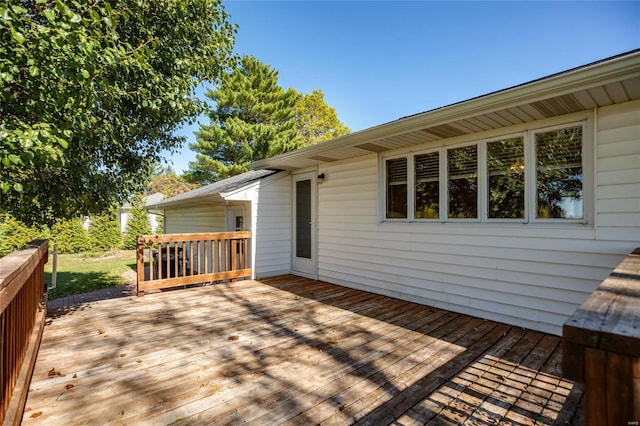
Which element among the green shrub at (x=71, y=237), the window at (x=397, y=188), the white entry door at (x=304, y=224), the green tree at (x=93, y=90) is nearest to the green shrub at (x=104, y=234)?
the green shrub at (x=71, y=237)

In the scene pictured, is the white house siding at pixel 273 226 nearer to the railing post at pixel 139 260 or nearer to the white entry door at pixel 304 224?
the white entry door at pixel 304 224

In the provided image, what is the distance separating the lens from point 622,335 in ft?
2.50

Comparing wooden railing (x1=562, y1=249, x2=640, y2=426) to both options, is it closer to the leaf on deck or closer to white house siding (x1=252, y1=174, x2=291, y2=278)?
the leaf on deck

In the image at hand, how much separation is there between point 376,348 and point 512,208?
2.46m

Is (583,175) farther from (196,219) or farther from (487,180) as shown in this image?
(196,219)

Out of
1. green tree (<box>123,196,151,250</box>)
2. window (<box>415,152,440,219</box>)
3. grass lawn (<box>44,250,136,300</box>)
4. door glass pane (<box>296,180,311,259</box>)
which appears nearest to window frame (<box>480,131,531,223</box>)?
window (<box>415,152,440,219</box>)

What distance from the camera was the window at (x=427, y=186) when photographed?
4.59 metres

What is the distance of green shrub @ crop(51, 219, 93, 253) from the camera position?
1431cm

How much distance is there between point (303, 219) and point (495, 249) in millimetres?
3958

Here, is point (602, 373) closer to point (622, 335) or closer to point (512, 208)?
point (622, 335)

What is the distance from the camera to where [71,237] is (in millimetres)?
14742

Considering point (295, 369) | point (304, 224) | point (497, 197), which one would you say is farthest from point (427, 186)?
point (295, 369)

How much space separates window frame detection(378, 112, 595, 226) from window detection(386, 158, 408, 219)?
0.23ft

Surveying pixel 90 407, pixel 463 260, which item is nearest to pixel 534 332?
pixel 463 260
